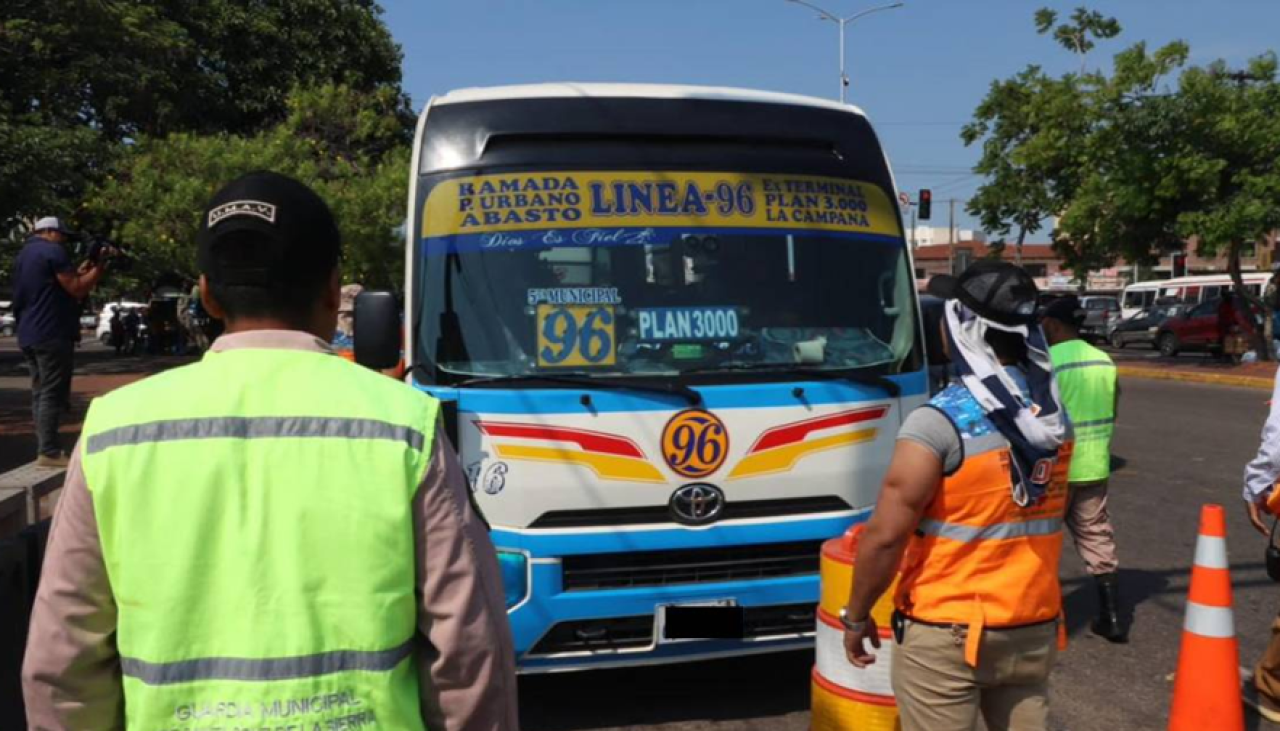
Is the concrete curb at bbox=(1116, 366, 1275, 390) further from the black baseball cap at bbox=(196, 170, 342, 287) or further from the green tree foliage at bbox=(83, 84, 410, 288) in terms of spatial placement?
the black baseball cap at bbox=(196, 170, 342, 287)

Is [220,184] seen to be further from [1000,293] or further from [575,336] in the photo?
[1000,293]

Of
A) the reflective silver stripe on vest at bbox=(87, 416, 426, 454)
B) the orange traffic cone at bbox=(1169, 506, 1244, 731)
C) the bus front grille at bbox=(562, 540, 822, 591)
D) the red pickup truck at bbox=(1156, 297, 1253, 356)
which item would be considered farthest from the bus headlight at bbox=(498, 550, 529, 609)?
the red pickup truck at bbox=(1156, 297, 1253, 356)

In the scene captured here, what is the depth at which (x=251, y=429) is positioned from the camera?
64.4 inches

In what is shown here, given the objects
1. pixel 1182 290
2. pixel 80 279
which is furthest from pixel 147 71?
pixel 1182 290

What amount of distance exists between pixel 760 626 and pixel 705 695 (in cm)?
74

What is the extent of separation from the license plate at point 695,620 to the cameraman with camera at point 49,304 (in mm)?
5008

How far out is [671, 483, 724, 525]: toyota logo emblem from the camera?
436cm

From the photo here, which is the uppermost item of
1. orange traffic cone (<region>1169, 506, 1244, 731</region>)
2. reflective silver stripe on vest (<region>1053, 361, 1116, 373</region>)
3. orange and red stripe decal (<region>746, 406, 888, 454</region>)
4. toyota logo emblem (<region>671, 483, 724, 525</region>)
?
reflective silver stripe on vest (<region>1053, 361, 1116, 373</region>)

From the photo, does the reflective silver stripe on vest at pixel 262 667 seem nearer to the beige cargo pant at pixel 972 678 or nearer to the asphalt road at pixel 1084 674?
the beige cargo pant at pixel 972 678

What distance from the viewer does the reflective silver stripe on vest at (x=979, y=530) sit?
2875mm

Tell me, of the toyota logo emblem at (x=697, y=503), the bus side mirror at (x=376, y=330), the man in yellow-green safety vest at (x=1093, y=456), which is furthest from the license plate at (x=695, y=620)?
the man in yellow-green safety vest at (x=1093, y=456)

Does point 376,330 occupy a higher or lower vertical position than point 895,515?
higher

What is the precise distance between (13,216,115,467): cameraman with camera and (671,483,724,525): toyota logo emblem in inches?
195

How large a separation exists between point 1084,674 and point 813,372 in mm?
1985
